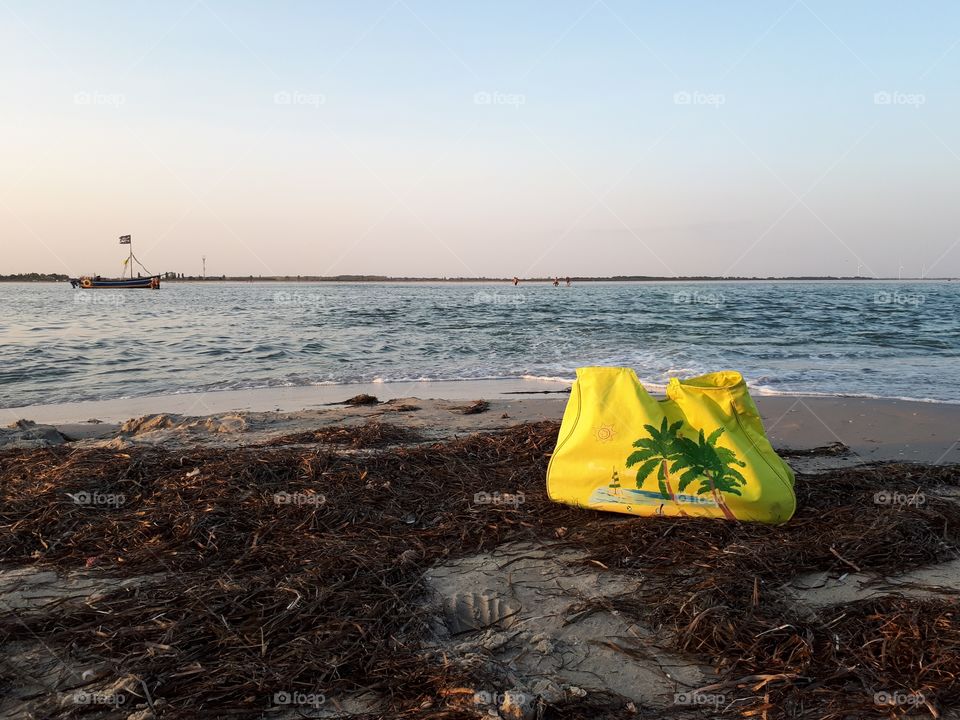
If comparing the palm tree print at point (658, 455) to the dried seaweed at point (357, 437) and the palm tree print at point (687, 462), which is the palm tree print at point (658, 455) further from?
the dried seaweed at point (357, 437)

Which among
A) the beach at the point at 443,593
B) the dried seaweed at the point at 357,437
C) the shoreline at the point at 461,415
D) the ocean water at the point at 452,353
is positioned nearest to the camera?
the beach at the point at 443,593

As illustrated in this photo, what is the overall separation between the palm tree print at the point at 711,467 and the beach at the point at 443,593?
188mm

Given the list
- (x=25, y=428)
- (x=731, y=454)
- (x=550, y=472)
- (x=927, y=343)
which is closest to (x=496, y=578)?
(x=550, y=472)

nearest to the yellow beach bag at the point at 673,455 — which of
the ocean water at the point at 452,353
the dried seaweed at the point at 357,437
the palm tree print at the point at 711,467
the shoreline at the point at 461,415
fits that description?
the palm tree print at the point at 711,467

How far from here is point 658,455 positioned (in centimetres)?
321

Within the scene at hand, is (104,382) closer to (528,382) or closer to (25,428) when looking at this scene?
(25,428)

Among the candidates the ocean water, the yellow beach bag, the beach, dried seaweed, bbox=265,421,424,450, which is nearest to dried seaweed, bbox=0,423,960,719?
the beach

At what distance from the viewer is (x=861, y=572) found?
107 inches

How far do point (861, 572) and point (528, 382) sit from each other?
727 cm

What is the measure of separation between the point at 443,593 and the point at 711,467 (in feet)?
4.94

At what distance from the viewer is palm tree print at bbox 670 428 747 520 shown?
315 centimetres

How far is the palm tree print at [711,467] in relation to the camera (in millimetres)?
3154

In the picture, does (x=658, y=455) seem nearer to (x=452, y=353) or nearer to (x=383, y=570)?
(x=383, y=570)

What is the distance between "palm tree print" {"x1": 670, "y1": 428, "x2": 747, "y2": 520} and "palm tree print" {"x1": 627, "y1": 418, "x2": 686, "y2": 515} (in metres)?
0.04
